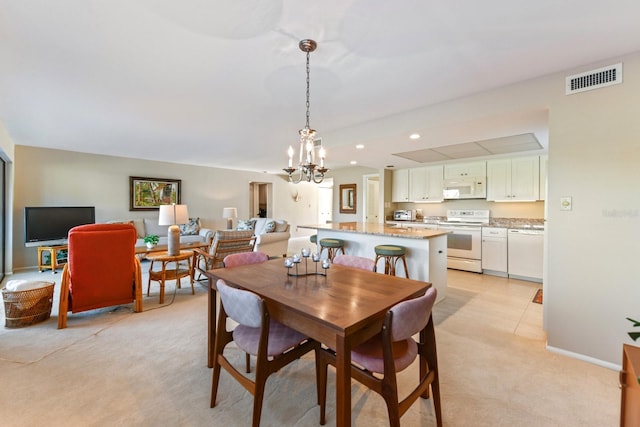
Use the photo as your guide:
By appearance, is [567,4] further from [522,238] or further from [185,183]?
[185,183]

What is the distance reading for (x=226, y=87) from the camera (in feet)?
8.51

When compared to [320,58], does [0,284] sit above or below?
below

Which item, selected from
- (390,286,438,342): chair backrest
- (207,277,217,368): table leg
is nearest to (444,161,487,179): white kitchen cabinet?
(390,286,438,342): chair backrest

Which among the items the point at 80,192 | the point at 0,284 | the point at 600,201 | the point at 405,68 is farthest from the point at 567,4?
the point at 80,192

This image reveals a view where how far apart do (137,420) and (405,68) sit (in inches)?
120

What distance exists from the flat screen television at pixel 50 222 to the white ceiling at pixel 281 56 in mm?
2037

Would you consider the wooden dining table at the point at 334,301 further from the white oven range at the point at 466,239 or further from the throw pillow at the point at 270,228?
the throw pillow at the point at 270,228

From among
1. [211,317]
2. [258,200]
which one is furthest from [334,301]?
[258,200]

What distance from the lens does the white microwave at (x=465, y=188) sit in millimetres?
5246

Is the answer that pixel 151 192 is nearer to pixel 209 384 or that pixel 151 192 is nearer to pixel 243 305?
pixel 209 384

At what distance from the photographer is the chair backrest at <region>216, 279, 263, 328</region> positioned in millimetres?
1394

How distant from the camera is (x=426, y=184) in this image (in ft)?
19.6

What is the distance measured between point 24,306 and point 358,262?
10.9 feet

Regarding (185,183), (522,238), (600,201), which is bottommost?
(522,238)
